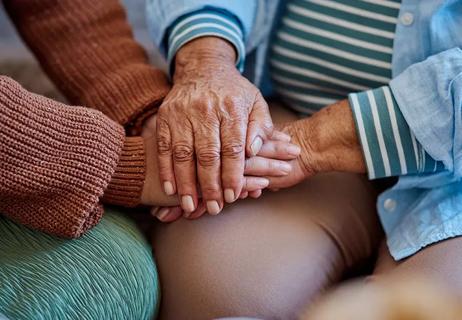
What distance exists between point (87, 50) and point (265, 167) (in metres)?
0.35

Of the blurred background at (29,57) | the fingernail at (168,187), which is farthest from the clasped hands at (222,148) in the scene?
the blurred background at (29,57)

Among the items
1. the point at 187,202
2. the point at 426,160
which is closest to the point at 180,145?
the point at 187,202

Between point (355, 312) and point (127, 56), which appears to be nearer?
point (355, 312)

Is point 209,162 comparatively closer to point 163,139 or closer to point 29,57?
point 163,139

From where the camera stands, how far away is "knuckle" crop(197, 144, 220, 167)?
837 millimetres

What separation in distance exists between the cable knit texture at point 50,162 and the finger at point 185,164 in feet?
0.27

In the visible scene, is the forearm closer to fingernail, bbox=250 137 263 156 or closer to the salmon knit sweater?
fingernail, bbox=250 137 263 156

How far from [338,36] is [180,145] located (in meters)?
0.28

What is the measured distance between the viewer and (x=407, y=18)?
2.96ft

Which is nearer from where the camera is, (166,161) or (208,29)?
(166,161)

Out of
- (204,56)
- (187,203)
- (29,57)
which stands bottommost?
(29,57)

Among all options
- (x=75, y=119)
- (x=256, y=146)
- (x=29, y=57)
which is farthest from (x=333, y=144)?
(x=29, y=57)

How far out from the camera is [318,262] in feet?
2.94

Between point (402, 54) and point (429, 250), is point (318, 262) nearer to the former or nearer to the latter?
point (429, 250)
